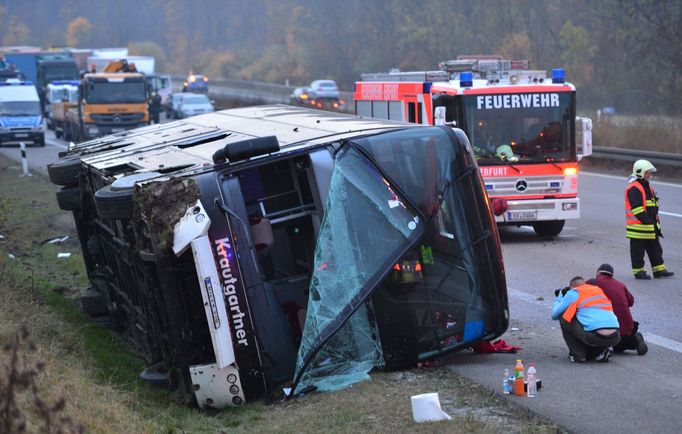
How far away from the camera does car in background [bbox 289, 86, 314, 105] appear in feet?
167

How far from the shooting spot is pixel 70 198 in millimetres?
12633

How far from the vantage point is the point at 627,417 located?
7.17m

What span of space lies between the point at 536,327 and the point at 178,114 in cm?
4342

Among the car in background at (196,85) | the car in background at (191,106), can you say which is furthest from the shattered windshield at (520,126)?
the car in background at (196,85)

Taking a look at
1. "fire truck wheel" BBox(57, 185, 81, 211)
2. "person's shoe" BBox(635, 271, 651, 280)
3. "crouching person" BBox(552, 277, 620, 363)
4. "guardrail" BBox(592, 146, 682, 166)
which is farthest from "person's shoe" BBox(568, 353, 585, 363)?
"guardrail" BBox(592, 146, 682, 166)

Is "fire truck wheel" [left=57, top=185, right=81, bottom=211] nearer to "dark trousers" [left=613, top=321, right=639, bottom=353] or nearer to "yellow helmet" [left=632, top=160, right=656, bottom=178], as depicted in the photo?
"dark trousers" [left=613, top=321, right=639, bottom=353]

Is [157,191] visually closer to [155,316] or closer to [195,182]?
[195,182]

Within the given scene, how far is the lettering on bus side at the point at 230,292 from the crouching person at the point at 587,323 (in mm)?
2892

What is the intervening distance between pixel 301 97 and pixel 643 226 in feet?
128

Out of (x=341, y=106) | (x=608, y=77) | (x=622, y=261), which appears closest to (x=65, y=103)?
(x=341, y=106)

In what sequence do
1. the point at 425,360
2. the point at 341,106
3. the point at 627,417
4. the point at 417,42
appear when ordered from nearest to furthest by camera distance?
the point at 627,417 < the point at 425,360 < the point at 341,106 < the point at 417,42

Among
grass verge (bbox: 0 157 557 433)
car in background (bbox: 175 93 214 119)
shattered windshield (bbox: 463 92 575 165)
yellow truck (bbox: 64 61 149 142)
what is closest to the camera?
grass verge (bbox: 0 157 557 433)

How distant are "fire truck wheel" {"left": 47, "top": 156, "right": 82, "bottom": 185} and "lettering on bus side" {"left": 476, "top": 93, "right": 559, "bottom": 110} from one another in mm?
6801

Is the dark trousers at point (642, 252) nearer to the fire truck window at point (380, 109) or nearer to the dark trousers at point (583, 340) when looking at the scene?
the dark trousers at point (583, 340)
